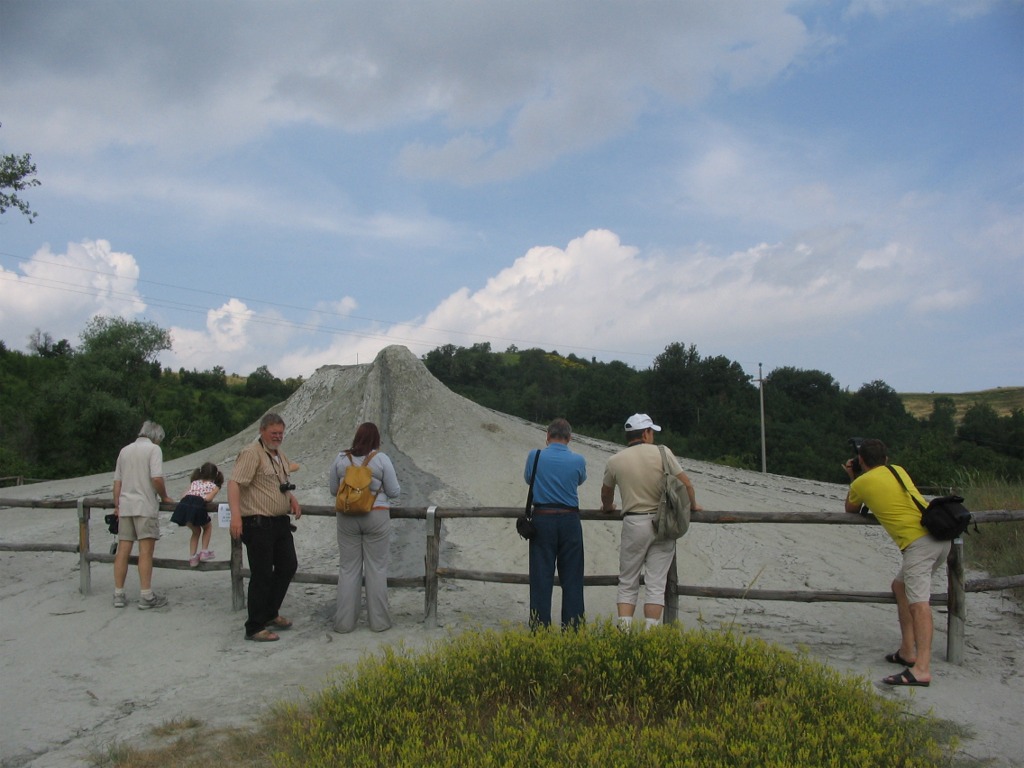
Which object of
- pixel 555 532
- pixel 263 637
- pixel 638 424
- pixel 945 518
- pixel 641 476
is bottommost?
pixel 263 637

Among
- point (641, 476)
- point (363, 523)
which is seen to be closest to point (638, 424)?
point (641, 476)

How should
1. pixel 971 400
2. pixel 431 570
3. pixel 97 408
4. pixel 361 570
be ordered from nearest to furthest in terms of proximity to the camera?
1. pixel 361 570
2. pixel 431 570
3. pixel 97 408
4. pixel 971 400

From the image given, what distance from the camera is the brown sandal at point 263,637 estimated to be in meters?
6.59

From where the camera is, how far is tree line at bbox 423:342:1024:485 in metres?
43.8

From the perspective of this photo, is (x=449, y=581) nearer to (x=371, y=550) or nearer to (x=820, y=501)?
(x=371, y=550)

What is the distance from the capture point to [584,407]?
4628cm

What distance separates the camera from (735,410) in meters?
51.3

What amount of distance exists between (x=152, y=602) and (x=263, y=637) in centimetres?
162

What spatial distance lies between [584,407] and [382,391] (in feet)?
111

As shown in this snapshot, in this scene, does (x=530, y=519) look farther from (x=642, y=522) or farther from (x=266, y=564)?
(x=266, y=564)

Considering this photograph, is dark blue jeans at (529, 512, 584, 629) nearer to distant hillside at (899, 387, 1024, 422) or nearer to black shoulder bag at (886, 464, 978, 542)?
black shoulder bag at (886, 464, 978, 542)

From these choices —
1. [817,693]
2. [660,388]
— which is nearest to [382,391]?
[817,693]

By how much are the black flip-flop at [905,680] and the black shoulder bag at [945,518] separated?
3.07 feet

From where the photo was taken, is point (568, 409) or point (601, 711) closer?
point (601, 711)
